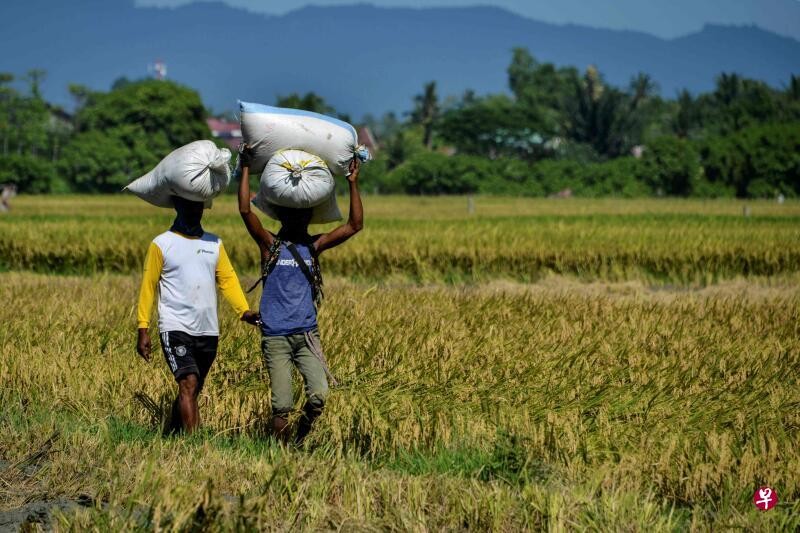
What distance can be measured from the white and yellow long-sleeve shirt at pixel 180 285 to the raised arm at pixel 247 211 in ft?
0.72

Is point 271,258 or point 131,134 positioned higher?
point 131,134

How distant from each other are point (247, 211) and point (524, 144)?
70.4 m

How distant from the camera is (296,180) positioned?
4746 mm

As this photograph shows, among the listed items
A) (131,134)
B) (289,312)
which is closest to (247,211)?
(289,312)

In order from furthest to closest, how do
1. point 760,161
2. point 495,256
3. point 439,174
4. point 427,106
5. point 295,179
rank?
point 427,106 < point 439,174 < point 760,161 < point 495,256 < point 295,179

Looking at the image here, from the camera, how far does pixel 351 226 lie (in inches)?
199

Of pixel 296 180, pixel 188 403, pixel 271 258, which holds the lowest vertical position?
pixel 188 403

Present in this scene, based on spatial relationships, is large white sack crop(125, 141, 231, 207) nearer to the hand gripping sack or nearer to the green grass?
the hand gripping sack

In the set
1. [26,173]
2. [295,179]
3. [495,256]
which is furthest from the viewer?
[26,173]

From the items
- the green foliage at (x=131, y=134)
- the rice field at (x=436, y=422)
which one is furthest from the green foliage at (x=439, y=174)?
the rice field at (x=436, y=422)

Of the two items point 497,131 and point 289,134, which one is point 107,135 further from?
point 289,134

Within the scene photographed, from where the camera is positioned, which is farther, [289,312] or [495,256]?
[495,256]

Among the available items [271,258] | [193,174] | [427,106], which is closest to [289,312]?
[271,258]

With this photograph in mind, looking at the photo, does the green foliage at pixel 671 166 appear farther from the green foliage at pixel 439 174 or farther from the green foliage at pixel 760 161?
the green foliage at pixel 439 174
